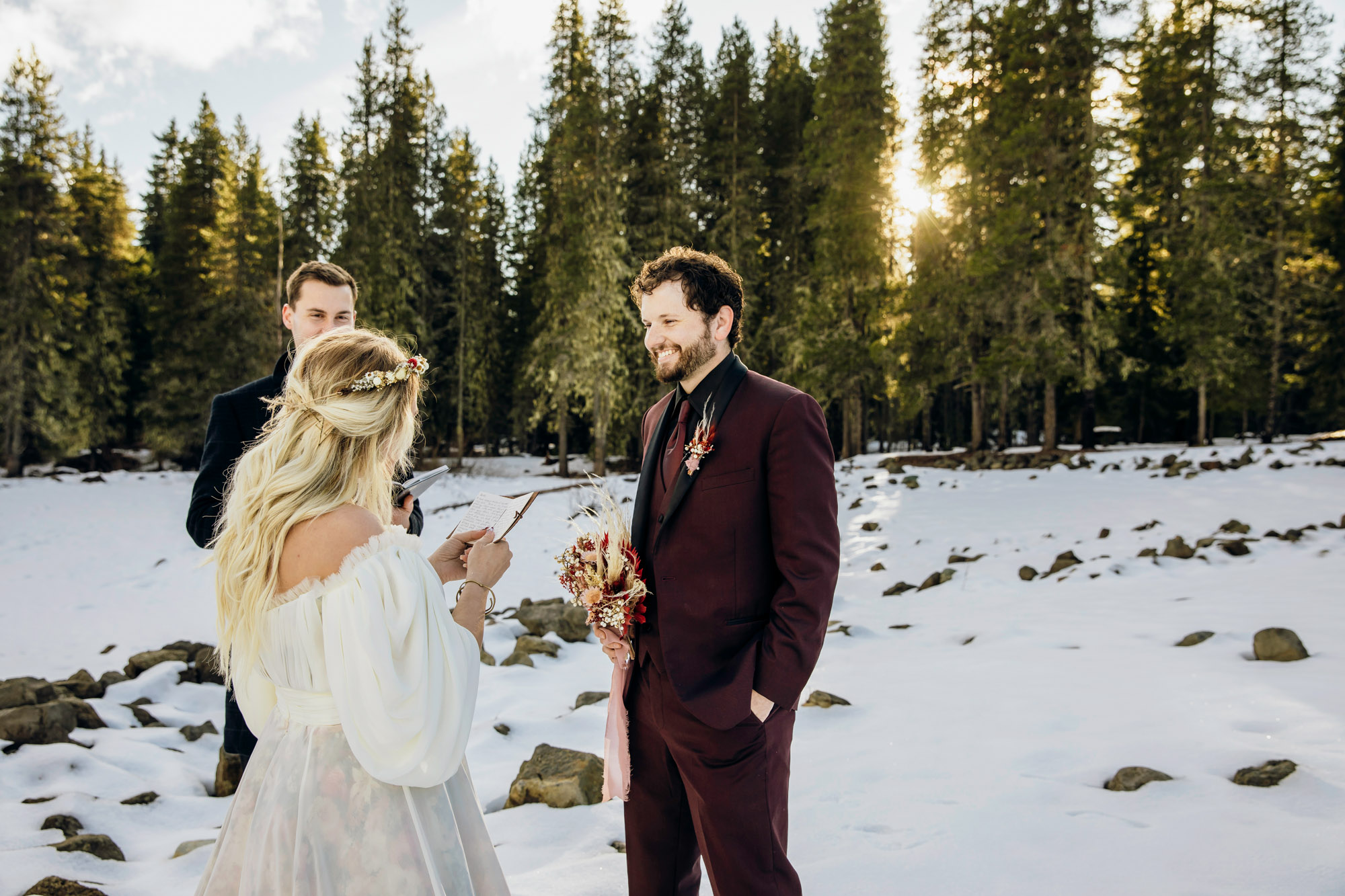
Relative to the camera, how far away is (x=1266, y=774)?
379 cm

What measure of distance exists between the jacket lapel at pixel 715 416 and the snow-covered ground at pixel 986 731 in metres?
0.62

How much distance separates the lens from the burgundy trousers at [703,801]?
7.96ft

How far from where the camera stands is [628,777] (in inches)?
109

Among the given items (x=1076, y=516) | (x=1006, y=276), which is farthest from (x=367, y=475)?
(x=1006, y=276)

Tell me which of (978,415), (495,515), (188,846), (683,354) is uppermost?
(978,415)

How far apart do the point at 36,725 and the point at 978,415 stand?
21.2 metres

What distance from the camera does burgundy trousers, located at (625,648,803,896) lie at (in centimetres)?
243

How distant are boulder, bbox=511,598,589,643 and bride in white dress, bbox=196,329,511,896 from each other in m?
6.21

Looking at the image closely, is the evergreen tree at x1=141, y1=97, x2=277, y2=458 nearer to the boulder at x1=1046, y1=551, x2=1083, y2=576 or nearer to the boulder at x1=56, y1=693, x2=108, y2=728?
the boulder at x1=56, y1=693, x2=108, y2=728

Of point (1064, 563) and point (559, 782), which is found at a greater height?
point (1064, 563)

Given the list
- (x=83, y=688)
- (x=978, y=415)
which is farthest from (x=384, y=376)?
(x=978, y=415)

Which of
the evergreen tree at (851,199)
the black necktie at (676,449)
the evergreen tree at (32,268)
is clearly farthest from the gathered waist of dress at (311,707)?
the evergreen tree at (32,268)

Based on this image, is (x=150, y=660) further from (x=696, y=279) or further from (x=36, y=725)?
(x=696, y=279)

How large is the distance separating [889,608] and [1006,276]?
43.7 feet
